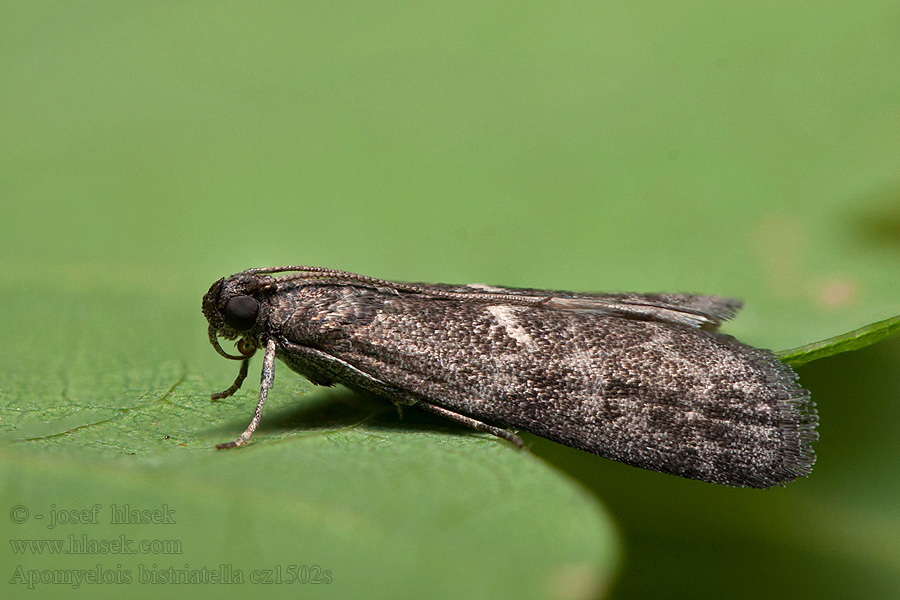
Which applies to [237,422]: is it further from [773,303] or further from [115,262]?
[773,303]

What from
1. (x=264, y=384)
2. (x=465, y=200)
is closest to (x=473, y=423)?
(x=264, y=384)

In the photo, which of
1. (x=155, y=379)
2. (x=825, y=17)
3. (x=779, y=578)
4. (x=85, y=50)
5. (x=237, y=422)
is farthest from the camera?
(x=85, y=50)

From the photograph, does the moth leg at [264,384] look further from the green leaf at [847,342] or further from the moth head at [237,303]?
the green leaf at [847,342]

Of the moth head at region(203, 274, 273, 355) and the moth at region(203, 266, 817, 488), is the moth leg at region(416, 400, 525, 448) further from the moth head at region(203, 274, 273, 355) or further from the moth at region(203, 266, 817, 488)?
the moth head at region(203, 274, 273, 355)

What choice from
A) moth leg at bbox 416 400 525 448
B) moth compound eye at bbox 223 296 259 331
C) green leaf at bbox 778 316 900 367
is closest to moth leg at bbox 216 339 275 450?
moth compound eye at bbox 223 296 259 331

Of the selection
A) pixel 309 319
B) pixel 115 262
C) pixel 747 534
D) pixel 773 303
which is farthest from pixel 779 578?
pixel 115 262

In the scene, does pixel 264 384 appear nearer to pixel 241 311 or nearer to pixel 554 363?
pixel 241 311

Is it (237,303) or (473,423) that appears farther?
(237,303)

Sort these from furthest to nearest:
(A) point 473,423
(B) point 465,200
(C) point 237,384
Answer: (B) point 465,200, (C) point 237,384, (A) point 473,423
